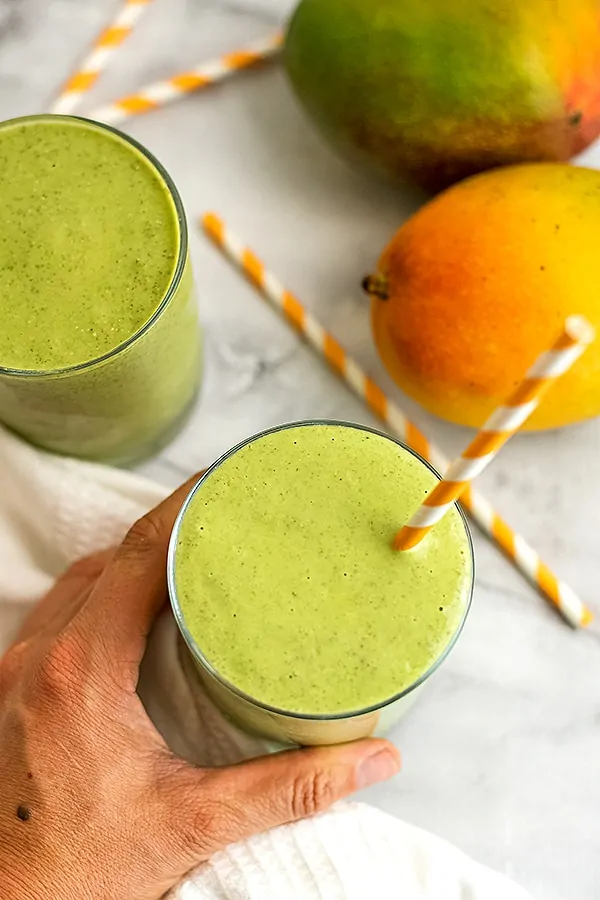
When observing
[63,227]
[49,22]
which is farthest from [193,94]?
[63,227]

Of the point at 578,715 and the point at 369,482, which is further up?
the point at 369,482

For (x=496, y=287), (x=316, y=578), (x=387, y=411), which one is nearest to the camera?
(x=316, y=578)

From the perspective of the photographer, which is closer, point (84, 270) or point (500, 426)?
point (500, 426)

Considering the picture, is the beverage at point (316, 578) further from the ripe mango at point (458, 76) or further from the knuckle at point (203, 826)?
the ripe mango at point (458, 76)

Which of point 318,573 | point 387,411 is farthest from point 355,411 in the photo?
point 318,573

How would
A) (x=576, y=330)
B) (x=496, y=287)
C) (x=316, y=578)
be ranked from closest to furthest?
(x=576, y=330) → (x=316, y=578) → (x=496, y=287)

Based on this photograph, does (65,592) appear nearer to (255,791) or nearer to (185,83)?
(255,791)

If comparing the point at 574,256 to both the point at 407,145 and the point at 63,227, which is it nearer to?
the point at 407,145
